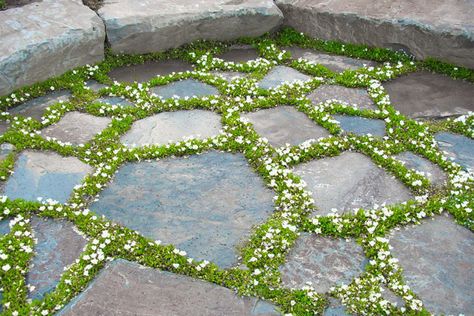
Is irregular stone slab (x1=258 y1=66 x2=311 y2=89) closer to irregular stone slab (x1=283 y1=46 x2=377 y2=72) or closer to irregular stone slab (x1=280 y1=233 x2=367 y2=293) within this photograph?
irregular stone slab (x1=283 y1=46 x2=377 y2=72)

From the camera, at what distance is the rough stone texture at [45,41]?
6.56 meters

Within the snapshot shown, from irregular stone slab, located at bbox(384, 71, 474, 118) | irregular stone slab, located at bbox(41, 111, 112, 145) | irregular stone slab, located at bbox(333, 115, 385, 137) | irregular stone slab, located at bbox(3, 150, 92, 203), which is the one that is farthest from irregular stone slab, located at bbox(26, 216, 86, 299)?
irregular stone slab, located at bbox(384, 71, 474, 118)

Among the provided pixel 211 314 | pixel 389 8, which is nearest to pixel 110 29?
pixel 389 8

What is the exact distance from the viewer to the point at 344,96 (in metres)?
6.95

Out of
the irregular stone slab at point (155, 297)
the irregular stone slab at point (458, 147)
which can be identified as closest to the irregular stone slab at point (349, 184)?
the irregular stone slab at point (458, 147)

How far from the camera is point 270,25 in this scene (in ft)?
26.8

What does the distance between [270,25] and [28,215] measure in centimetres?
468

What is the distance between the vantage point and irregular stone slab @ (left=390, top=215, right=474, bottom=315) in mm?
4391

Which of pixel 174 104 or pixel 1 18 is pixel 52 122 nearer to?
pixel 174 104

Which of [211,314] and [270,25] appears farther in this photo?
[270,25]

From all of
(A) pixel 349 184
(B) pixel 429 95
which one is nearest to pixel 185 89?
(A) pixel 349 184

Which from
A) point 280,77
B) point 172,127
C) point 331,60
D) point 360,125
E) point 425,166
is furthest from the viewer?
point 331,60

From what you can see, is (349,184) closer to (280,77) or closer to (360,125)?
(360,125)

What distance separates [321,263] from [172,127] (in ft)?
8.23
